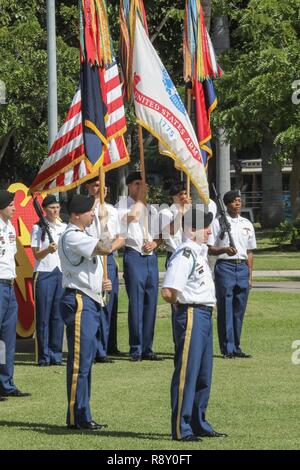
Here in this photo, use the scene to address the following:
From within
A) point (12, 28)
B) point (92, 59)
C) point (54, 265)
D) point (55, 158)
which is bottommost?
point (54, 265)

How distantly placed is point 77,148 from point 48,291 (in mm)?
1852

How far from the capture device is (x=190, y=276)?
30.7 feet

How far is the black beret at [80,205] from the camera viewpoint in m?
9.98

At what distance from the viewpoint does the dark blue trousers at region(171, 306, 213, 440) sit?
30.2 feet

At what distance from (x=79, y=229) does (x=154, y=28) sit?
27.8m

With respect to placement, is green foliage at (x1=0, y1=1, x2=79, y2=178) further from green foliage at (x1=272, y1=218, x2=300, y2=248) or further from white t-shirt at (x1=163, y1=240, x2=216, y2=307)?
white t-shirt at (x1=163, y1=240, x2=216, y2=307)

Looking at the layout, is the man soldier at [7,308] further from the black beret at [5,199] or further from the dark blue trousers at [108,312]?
the dark blue trousers at [108,312]

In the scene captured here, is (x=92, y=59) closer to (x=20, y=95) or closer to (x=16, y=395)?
(x=16, y=395)

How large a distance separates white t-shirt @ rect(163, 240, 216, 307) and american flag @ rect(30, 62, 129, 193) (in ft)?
12.6

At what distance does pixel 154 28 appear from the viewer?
3706 centimetres
